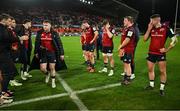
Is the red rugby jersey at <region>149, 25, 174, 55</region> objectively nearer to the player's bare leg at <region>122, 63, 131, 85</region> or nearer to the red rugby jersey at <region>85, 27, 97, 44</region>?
the player's bare leg at <region>122, 63, 131, 85</region>

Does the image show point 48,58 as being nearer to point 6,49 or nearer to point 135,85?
Result: point 6,49

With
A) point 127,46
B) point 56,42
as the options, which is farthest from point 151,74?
point 56,42

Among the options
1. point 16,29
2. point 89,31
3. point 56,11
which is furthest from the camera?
point 56,11

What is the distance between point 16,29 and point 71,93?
384 centimetres

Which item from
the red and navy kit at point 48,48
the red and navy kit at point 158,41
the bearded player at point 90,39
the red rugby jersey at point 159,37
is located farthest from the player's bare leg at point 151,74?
the bearded player at point 90,39

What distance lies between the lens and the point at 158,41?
935 centimetres

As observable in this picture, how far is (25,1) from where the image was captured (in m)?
54.0

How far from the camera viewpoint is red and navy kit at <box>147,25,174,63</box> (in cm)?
921

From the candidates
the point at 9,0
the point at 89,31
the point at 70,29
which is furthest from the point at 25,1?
the point at 89,31

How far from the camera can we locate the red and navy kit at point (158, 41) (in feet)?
30.2

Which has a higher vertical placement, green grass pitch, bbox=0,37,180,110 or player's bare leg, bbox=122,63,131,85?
player's bare leg, bbox=122,63,131,85

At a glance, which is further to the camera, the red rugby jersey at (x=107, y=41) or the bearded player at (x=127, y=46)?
the red rugby jersey at (x=107, y=41)

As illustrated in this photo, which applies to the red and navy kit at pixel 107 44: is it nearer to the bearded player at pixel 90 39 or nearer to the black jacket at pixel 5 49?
the bearded player at pixel 90 39

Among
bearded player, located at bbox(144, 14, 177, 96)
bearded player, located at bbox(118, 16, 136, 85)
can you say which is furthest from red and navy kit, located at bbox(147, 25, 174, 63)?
bearded player, located at bbox(118, 16, 136, 85)
